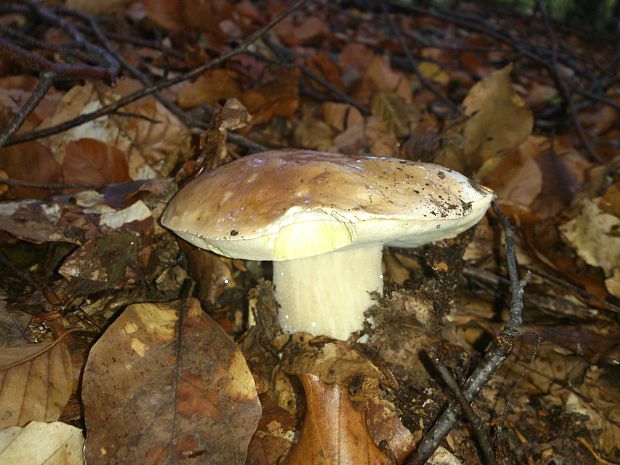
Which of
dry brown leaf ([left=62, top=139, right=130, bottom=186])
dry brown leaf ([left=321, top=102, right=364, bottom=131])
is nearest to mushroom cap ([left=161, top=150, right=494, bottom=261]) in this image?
dry brown leaf ([left=62, top=139, right=130, bottom=186])

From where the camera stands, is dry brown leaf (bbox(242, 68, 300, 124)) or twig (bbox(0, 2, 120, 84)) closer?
twig (bbox(0, 2, 120, 84))

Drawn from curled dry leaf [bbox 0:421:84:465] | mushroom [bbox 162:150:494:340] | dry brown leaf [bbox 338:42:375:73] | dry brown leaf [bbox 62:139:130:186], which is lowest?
curled dry leaf [bbox 0:421:84:465]

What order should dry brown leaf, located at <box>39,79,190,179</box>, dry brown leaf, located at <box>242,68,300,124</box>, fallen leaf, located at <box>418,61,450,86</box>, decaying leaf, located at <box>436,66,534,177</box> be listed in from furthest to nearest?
fallen leaf, located at <box>418,61,450,86</box> → dry brown leaf, located at <box>242,68,300,124</box> → decaying leaf, located at <box>436,66,534,177</box> → dry brown leaf, located at <box>39,79,190,179</box>

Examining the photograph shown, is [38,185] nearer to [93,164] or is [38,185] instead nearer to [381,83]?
[93,164]

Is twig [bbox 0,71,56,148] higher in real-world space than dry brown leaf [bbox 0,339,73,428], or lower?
higher

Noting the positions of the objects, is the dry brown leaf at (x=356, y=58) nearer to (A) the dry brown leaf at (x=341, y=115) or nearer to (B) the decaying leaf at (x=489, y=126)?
(A) the dry brown leaf at (x=341, y=115)

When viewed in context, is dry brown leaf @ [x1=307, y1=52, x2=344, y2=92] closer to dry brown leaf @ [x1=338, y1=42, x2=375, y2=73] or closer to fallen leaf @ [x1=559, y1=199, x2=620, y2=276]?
dry brown leaf @ [x1=338, y1=42, x2=375, y2=73]

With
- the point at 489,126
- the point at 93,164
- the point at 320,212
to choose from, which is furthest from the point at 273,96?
the point at 320,212

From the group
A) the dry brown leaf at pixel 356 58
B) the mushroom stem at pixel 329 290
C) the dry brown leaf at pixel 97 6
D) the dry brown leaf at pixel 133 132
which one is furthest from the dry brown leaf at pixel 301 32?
the mushroom stem at pixel 329 290
